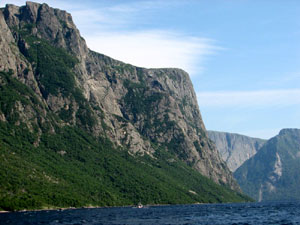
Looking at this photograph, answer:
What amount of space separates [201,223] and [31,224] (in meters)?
74.0

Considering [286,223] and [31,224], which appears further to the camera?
[286,223]

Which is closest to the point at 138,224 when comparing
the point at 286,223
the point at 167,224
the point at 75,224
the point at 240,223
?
the point at 167,224

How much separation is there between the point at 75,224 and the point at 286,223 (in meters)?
91.8

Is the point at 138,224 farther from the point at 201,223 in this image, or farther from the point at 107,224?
the point at 201,223

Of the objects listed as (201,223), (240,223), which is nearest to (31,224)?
(201,223)

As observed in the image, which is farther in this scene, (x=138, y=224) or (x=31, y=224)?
(x=138, y=224)

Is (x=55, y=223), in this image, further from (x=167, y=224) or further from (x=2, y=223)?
(x=167, y=224)

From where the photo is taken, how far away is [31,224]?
181250mm

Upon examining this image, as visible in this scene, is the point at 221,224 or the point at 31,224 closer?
the point at 31,224

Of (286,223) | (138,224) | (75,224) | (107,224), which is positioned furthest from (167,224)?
(286,223)

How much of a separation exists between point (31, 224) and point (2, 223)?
12368 millimetres

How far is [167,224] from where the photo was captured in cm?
19338

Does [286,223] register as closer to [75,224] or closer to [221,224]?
[221,224]

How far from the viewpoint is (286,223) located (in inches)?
7643
